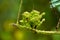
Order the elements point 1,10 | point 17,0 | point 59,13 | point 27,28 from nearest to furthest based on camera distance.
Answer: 1. point 27,28
2. point 59,13
3. point 17,0
4. point 1,10

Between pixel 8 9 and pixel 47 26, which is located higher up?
pixel 8 9

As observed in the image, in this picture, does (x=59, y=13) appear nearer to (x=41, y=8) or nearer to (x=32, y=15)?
(x=32, y=15)

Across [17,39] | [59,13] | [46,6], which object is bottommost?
[17,39]

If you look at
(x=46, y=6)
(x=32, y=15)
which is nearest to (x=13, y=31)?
(x=46, y=6)

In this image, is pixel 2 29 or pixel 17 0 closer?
pixel 17 0

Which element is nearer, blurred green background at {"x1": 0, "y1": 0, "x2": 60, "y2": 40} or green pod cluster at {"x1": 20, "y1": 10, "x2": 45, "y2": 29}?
green pod cluster at {"x1": 20, "y1": 10, "x2": 45, "y2": 29}

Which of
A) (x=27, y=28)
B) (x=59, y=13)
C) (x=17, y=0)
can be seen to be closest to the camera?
(x=27, y=28)

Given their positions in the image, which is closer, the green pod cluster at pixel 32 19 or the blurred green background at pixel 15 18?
the green pod cluster at pixel 32 19

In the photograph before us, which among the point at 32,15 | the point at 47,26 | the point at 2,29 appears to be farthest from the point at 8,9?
the point at 32,15
